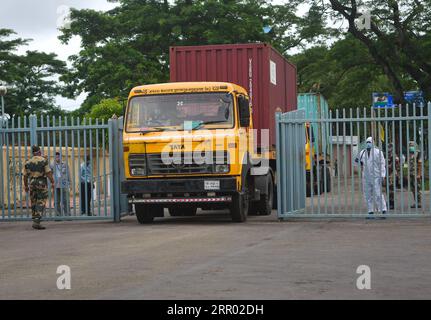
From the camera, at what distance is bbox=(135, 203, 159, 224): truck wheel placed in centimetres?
1717

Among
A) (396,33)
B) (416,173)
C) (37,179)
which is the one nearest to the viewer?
(416,173)

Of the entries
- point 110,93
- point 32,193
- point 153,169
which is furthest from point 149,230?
point 110,93

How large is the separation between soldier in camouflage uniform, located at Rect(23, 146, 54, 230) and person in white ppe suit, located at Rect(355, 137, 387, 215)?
619 cm

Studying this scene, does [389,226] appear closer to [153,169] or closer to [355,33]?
[153,169]

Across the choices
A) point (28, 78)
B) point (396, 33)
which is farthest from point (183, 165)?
point (28, 78)

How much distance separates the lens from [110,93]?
43.0 metres

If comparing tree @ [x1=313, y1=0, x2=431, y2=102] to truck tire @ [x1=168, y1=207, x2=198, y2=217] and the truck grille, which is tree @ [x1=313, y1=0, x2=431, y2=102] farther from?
the truck grille

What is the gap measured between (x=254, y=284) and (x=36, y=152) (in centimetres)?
951

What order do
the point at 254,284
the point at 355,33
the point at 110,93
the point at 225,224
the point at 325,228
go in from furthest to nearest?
the point at 110,93, the point at 355,33, the point at 225,224, the point at 325,228, the point at 254,284

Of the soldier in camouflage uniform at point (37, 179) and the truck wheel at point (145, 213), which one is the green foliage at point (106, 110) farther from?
the soldier in camouflage uniform at point (37, 179)

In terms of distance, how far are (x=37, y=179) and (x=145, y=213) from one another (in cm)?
227

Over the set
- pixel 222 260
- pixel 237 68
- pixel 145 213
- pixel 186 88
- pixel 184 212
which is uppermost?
pixel 237 68

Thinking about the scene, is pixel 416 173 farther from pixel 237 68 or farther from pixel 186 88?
pixel 237 68

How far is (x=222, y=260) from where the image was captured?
414 inches
